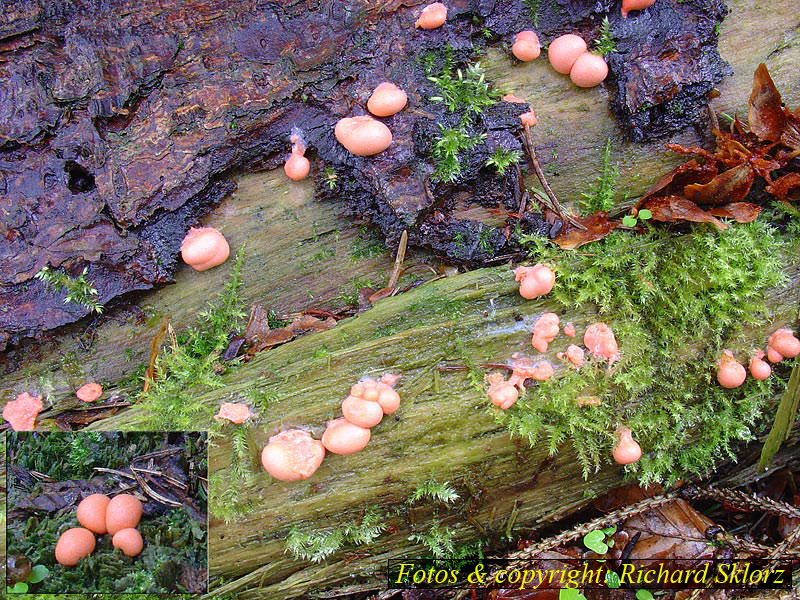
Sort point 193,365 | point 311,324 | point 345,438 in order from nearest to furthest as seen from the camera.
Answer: point 345,438
point 193,365
point 311,324

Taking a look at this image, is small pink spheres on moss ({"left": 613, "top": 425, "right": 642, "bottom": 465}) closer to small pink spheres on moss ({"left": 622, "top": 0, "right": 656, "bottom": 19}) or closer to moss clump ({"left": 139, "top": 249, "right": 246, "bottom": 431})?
moss clump ({"left": 139, "top": 249, "right": 246, "bottom": 431})

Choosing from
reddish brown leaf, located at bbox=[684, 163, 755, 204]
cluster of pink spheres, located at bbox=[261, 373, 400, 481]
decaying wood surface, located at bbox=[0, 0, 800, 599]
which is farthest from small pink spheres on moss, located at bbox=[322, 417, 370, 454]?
reddish brown leaf, located at bbox=[684, 163, 755, 204]

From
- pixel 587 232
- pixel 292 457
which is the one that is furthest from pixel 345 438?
pixel 587 232

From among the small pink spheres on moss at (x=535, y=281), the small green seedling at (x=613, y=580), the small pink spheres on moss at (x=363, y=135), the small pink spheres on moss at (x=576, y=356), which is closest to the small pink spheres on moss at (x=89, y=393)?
the small pink spheres on moss at (x=363, y=135)

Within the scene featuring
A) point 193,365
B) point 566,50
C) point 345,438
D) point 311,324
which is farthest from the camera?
point 311,324

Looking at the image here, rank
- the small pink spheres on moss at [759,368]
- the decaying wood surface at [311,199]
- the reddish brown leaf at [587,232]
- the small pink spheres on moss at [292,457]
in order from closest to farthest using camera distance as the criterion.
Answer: the small pink spheres on moss at [292,457] → the small pink spheres on moss at [759,368] → the reddish brown leaf at [587,232] → the decaying wood surface at [311,199]

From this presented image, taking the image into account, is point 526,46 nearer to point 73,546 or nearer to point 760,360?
point 760,360

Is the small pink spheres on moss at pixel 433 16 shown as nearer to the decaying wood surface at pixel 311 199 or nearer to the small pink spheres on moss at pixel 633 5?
the decaying wood surface at pixel 311 199
